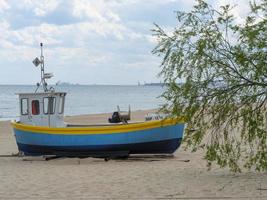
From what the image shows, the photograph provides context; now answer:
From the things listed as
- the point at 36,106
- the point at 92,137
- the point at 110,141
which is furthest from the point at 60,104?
the point at 110,141

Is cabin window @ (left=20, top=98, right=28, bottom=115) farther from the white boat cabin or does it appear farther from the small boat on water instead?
the small boat on water

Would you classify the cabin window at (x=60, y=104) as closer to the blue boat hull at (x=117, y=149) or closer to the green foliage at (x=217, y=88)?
the blue boat hull at (x=117, y=149)

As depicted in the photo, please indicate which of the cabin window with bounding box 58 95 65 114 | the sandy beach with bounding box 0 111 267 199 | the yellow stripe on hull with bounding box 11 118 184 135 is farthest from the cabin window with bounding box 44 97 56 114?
the sandy beach with bounding box 0 111 267 199

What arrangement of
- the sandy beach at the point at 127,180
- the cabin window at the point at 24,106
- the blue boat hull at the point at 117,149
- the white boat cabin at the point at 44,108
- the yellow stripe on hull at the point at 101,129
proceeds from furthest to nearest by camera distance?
the cabin window at the point at 24,106, the white boat cabin at the point at 44,108, the blue boat hull at the point at 117,149, the yellow stripe on hull at the point at 101,129, the sandy beach at the point at 127,180

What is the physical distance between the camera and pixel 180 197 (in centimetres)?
908

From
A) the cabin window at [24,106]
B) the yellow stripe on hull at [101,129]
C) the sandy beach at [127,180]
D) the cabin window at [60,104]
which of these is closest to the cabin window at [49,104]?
the cabin window at [60,104]

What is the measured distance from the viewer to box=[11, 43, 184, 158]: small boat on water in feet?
50.8

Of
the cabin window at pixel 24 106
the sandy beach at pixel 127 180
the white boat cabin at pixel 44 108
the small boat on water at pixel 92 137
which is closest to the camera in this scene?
the sandy beach at pixel 127 180

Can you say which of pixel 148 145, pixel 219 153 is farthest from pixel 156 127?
pixel 219 153

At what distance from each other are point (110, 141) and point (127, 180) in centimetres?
432

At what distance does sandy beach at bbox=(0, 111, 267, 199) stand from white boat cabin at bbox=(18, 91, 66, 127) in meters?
1.59

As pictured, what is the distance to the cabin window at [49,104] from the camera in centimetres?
1677

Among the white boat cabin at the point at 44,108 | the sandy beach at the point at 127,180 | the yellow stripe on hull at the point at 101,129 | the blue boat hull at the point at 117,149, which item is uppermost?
the white boat cabin at the point at 44,108

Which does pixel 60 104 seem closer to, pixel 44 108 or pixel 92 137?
pixel 44 108
